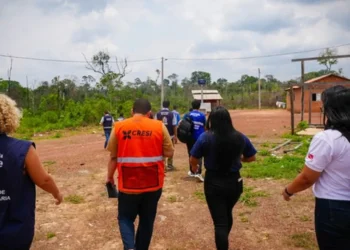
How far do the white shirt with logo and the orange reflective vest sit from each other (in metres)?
1.66

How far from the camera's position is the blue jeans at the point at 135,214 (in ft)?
12.1

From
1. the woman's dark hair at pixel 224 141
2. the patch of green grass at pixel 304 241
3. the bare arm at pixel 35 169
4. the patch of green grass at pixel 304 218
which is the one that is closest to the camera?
the bare arm at pixel 35 169

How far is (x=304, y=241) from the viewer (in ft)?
15.3

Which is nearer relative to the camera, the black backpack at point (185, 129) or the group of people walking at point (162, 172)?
the group of people walking at point (162, 172)

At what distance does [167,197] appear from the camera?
712cm

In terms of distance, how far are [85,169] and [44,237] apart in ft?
17.3

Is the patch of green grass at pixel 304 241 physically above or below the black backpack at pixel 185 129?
below

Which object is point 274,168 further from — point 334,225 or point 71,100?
point 71,100

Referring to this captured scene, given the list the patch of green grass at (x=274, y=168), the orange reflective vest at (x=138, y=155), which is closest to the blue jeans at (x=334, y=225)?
the orange reflective vest at (x=138, y=155)

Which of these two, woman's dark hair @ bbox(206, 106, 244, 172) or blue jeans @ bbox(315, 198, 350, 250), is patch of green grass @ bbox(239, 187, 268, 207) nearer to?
woman's dark hair @ bbox(206, 106, 244, 172)

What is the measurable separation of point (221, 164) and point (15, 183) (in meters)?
1.95

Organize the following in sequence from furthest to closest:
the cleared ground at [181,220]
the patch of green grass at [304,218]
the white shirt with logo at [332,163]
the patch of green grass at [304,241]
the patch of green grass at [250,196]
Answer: the patch of green grass at [250,196], the patch of green grass at [304,218], the cleared ground at [181,220], the patch of green grass at [304,241], the white shirt with logo at [332,163]

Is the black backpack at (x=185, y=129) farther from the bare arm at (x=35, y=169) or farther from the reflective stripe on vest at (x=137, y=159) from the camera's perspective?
the bare arm at (x=35, y=169)

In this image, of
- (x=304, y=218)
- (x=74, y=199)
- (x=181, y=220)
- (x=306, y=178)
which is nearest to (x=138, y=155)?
(x=306, y=178)
